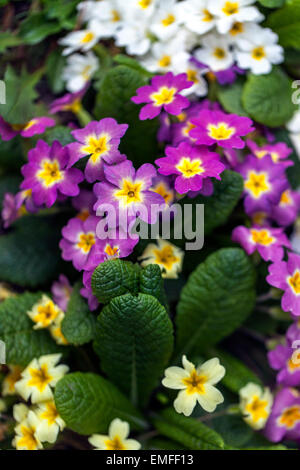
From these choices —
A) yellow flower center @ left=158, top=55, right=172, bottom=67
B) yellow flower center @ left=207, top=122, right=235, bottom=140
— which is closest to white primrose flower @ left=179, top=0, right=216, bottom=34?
yellow flower center @ left=158, top=55, right=172, bottom=67

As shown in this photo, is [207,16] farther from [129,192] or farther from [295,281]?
[295,281]

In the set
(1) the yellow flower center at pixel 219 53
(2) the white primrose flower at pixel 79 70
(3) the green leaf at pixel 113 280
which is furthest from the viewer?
(2) the white primrose flower at pixel 79 70

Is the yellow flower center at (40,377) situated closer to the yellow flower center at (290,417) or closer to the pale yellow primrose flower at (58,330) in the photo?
the pale yellow primrose flower at (58,330)

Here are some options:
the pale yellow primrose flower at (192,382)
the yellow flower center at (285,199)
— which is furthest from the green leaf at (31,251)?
the yellow flower center at (285,199)

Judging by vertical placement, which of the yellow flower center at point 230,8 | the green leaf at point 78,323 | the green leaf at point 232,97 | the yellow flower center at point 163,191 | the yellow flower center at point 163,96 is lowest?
the green leaf at point 78,323

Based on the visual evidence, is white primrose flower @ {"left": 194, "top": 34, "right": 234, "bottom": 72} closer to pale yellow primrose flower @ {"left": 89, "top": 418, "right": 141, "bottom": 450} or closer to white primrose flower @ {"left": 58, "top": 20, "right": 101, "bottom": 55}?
white primrose flower @ {"left": 58, "top": 20, "right": 101, "bottom": 55}

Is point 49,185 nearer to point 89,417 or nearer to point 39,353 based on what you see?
point 39,353
